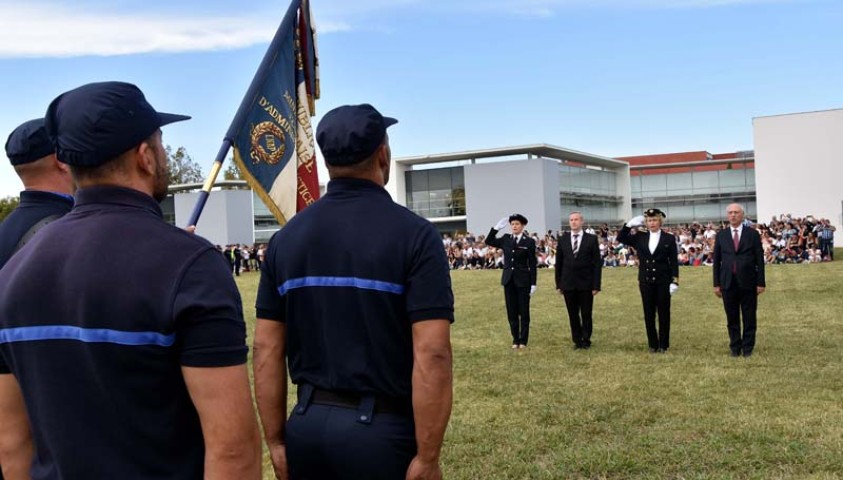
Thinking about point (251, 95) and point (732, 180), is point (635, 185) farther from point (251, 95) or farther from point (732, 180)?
point (251, 95)

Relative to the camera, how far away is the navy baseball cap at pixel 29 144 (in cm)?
330

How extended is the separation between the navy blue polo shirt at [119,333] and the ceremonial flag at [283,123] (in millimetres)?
2778

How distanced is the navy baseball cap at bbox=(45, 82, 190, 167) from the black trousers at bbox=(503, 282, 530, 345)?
1016 centimetres

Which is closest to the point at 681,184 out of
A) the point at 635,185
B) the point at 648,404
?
the point at 635,185

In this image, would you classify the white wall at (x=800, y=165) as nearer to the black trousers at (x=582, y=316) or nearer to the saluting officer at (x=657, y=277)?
the saluting officer at (x=657, y=277)

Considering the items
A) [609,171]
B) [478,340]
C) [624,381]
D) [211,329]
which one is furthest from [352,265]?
[609,171]

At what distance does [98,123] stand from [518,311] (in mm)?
10551

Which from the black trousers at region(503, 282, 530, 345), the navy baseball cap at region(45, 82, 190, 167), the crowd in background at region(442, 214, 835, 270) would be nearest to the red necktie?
the black trousers at region(503, 282, 530, 345)

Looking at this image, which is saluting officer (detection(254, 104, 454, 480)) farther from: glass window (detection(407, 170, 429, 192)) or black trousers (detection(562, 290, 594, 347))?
glass window (detection(407, 170, 429, 192))

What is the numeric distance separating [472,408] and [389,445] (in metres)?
5.19

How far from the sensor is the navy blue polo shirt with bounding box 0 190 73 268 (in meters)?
3.23

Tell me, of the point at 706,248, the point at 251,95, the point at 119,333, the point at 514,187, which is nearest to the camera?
the point at 119,333

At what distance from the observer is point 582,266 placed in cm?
1177

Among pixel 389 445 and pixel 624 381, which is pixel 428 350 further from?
pixel 624 381
